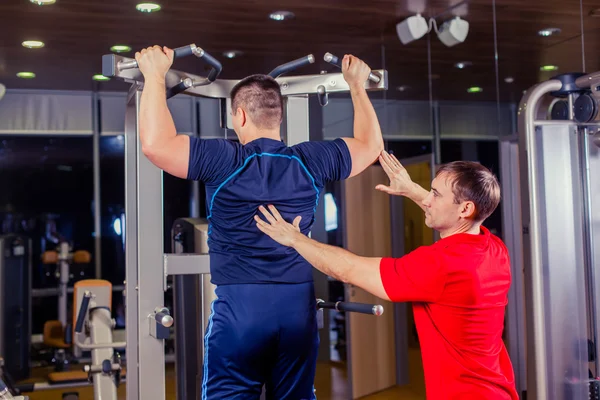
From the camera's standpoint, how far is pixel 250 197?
2027 millimetres

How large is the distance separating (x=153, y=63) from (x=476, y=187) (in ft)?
3.15

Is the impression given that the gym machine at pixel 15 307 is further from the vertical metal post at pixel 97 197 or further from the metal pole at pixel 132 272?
the metal pole at pixel 132 272

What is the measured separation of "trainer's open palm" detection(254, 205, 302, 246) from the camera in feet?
6.33

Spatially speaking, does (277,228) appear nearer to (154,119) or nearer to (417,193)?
(154,119)

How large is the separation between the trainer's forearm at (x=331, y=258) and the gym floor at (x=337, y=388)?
3718mm

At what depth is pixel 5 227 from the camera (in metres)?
7.73

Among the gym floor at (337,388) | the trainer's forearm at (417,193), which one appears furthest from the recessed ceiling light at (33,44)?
the trainer's forearm at (417,193)

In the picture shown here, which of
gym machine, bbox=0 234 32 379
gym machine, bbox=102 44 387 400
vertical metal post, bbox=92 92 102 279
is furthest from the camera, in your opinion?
vertical metal post, bbox=92 92 102 279

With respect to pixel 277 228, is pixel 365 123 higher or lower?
higher

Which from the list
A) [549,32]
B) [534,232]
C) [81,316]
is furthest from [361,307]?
Answer: [549,32]

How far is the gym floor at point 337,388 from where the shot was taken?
5754mm

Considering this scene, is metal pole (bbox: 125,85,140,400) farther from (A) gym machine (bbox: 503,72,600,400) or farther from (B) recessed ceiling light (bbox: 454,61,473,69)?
(B) recessed ceiling light (bbox: 454,61,473,69)

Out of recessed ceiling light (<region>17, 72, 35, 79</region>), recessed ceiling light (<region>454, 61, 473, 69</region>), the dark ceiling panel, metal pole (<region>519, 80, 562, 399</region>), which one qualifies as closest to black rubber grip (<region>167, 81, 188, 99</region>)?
metal pole (<region>519, 80, 562, 399</region>)

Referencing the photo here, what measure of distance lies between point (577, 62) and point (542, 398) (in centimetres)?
230
